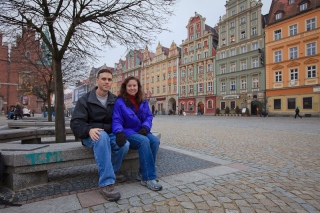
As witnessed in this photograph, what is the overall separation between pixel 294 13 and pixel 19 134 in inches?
1336

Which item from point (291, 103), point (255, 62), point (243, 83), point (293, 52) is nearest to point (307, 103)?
point (291, 103)

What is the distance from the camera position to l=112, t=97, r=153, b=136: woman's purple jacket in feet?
9.73

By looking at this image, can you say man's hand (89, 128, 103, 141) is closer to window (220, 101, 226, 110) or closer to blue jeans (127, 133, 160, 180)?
blue jeans (127, 133, 160, 180)

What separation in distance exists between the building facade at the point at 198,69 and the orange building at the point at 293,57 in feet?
32.7

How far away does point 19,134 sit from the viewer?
13.7ft

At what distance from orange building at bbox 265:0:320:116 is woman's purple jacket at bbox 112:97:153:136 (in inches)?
1146

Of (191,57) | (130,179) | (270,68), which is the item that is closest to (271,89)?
(270,68)

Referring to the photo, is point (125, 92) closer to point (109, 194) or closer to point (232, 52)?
point (109, 194)

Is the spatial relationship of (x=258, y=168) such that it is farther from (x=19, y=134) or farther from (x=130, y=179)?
(x=19, y=134)

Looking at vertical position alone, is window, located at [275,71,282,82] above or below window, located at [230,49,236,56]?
below

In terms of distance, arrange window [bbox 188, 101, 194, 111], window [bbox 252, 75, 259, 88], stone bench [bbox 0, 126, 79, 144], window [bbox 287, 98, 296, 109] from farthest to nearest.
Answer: window [bbox 188, 101, 194, 111], window [bbox 252, 75, 259, 88], window [bbox 287, 98, 296, 109], stone bench [bbox 0, 126, 79, 144]

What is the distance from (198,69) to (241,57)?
9145 mm

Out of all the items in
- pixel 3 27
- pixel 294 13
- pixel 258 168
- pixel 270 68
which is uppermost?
pixel 294 13

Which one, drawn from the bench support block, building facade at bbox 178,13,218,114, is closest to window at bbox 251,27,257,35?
building facade at bbox 178,13,218,114
